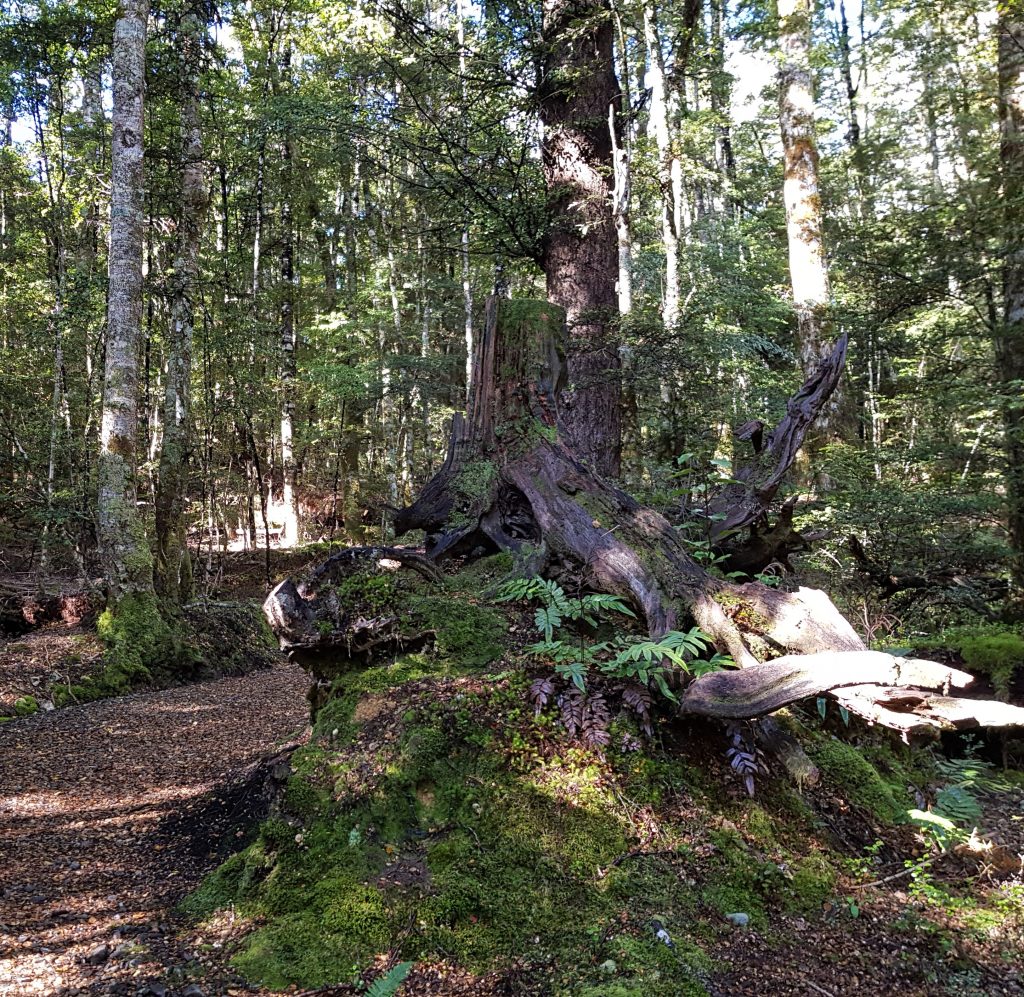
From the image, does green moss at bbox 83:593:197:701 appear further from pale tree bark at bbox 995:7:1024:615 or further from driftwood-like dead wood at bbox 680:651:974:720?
pale tree bark at bbox 995:7:1024:615

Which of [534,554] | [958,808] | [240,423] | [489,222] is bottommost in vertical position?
[958,808]

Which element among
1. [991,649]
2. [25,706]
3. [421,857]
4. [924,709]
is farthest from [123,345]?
[991,649]

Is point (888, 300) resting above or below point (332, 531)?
above

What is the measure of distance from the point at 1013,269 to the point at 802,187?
298cm

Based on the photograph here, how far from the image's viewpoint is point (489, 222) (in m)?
8.01

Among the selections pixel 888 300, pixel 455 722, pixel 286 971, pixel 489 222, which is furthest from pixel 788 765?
pixel 888 300

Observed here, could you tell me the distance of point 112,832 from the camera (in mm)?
4094

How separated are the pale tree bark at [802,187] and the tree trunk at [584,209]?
131 inches

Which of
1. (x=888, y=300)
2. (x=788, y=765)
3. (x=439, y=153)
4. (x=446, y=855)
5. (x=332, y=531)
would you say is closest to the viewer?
(x=446, y=855)

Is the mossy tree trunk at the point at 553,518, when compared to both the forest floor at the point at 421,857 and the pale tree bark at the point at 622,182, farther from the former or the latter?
the pale tree bark at the point at 622,182

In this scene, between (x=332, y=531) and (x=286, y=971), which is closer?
(x=286, y=971)

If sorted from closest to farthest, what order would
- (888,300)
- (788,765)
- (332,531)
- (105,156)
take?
(788,765) < (888,300) < (105,156) < (332,531)

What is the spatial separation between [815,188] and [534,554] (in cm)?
816

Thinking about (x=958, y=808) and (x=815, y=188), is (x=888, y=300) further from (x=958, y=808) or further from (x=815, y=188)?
(x=958, y=808)
